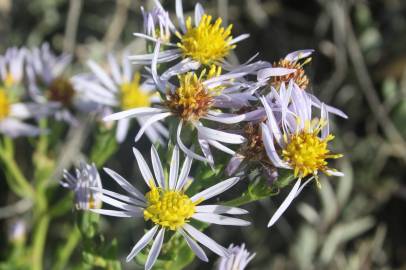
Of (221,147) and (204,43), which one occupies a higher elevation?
(204,43)

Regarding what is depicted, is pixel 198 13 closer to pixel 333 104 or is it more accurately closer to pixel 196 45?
pixel 196 45

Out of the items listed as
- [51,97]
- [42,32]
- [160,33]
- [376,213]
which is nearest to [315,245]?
[376,213]

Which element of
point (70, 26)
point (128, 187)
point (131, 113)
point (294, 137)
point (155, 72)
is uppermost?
point (70, 26)

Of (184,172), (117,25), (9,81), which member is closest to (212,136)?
(184,172)

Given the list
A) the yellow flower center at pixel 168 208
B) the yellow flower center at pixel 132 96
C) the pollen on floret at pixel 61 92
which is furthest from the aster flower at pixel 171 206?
the pollen on floret at pixel 61 92

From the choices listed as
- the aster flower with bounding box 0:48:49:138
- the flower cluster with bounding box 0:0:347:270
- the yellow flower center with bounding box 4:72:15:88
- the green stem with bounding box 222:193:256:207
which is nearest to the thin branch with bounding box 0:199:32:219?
the aster flower with bounding box 0:48:49:138

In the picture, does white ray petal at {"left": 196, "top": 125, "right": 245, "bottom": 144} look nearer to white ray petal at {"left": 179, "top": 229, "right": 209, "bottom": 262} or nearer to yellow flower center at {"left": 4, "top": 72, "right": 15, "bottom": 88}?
white ray petal at {"left": 179, "top": 229, "right": 209, "bottom": 262}

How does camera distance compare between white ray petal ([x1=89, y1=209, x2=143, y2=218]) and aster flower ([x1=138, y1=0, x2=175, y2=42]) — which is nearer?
white ray petal ([x1=89, y1=209, x2=143, y2=218])
